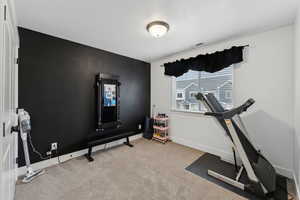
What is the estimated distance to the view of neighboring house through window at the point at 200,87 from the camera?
2786mm

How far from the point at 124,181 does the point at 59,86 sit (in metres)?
2.17

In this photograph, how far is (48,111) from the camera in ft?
7.98

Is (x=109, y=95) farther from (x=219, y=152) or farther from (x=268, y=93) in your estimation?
(x=268, y=93)

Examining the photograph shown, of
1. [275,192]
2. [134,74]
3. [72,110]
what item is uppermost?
[134,74]

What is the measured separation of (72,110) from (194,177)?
268 cm

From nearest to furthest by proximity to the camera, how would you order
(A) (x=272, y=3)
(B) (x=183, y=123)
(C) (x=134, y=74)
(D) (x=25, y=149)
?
1. (A) (x=272, y=3)
2. (D) (x=25, y=149)
3. (B) (x=183, y=123)
4. (C) (x=134, y=74)

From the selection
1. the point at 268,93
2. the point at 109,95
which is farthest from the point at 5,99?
the point at 268,93

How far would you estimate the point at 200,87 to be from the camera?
10.6ft

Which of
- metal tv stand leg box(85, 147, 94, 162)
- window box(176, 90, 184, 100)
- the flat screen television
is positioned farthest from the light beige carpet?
window box(176, 90, 184, 100)

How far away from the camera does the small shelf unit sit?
3.65 meters

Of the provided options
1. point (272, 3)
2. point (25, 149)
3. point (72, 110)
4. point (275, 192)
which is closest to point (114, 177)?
point (25, 149)

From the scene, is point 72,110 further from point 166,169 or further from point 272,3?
point 272,3

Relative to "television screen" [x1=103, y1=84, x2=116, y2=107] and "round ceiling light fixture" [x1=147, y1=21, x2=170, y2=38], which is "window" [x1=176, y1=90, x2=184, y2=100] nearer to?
"television screen" [x1=103, y1=84, x2=116, y2=107]

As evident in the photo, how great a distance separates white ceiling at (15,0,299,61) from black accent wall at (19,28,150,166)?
0.96ft
